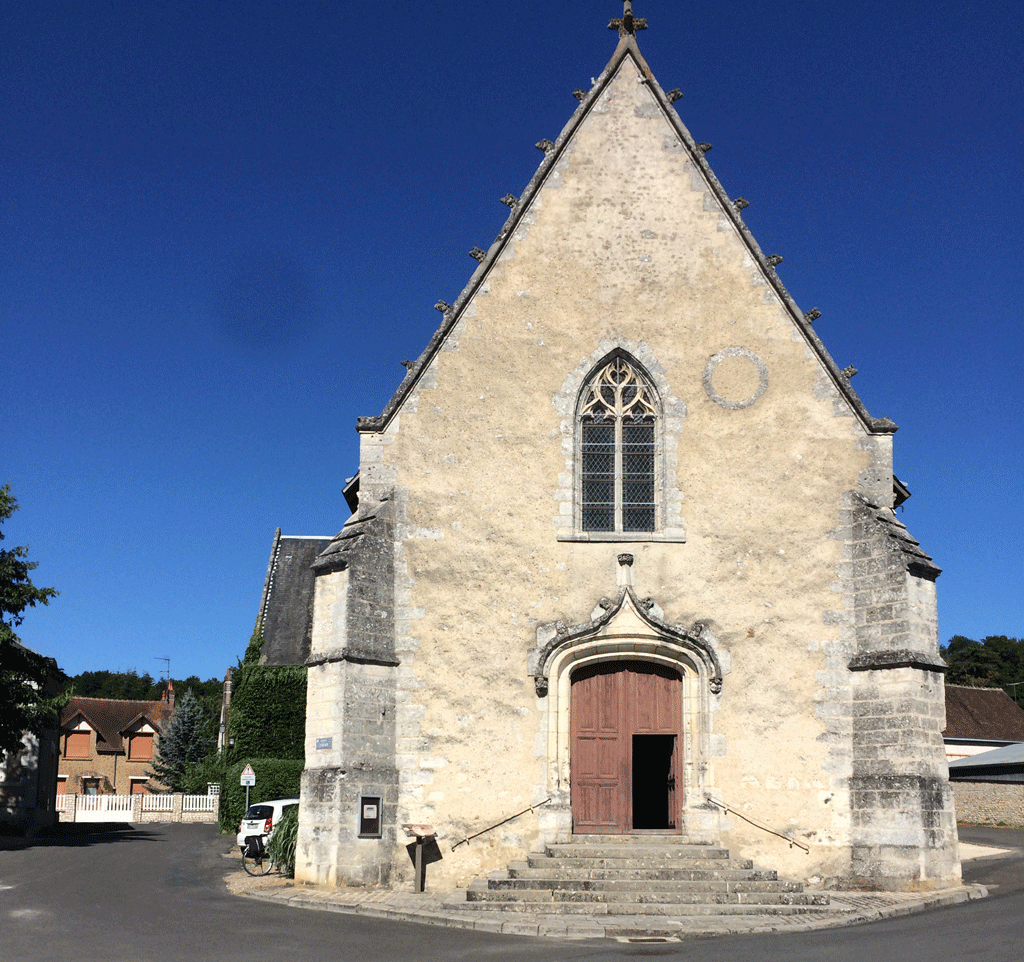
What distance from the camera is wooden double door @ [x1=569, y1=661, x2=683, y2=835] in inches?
529

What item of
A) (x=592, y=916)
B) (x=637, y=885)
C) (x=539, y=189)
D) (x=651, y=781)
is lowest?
(x=592, y=916)

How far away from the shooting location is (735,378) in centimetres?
1433

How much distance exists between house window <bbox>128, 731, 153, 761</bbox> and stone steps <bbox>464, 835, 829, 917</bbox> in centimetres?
5017

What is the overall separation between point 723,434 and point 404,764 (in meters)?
5.90

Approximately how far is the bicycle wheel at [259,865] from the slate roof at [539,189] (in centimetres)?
643

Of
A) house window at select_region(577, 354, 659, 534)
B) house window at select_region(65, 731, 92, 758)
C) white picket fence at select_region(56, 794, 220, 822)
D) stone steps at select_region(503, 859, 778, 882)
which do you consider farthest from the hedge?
house window at select_region(65, 731, 92, 758)

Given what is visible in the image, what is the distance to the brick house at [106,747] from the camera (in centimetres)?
5469

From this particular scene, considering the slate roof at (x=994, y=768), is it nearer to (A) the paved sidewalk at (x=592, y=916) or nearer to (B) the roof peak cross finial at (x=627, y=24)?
(A) the paved sidewalk at (x=592, y=916)

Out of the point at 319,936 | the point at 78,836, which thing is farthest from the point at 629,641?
the point at 78,836

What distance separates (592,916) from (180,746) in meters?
43.8

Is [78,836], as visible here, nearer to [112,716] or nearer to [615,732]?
[615,732]

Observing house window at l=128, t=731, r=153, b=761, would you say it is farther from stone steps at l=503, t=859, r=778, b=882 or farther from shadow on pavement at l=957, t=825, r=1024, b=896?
stone steps at l=503, t=859, r=778, b=882

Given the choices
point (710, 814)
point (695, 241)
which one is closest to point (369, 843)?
point (710, 814)

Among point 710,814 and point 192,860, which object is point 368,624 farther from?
point 192,860
